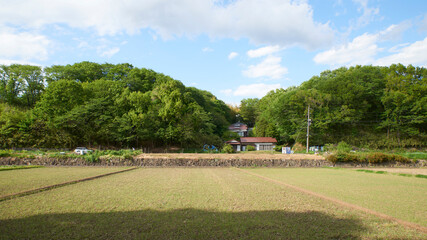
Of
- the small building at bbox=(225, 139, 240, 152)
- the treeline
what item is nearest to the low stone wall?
the treeline

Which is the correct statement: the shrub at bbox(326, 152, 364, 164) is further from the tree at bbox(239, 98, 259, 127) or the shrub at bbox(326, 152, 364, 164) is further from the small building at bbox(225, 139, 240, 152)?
the tree at bbox(239, 98, 259, 127)

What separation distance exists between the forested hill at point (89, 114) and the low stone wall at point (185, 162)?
14.6 metres

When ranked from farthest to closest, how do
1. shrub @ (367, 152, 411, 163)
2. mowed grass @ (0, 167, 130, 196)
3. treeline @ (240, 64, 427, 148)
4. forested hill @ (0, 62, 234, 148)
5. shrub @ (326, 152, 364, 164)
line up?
treeline @ (240, 64, 427, 148) < forested hill @ (0, 62, 234, 148) < shrub @ (367, 152, 411, 163) < shrub @ (326, 152, 364, 164) < mowed grass @ (0, 167, 130, 196)

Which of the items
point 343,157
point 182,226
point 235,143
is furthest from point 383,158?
point 235,143

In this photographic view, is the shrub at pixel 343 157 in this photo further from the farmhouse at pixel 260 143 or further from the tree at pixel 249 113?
the tree at pixel 249 113

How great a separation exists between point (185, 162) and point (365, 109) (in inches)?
1474

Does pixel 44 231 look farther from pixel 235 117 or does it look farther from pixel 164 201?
pixel 235 117

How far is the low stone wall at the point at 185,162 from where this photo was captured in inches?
727

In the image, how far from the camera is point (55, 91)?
3356cm

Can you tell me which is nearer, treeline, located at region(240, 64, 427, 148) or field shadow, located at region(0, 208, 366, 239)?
field shadow, located at region(0, 208, 366, 239)

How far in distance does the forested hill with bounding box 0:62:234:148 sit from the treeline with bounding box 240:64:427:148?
57.8 ft

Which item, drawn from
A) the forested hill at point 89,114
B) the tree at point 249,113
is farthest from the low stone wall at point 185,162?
the tree at point 249,113

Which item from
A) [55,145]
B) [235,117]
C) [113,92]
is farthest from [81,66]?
[235,117]

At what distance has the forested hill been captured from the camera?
106 feet
